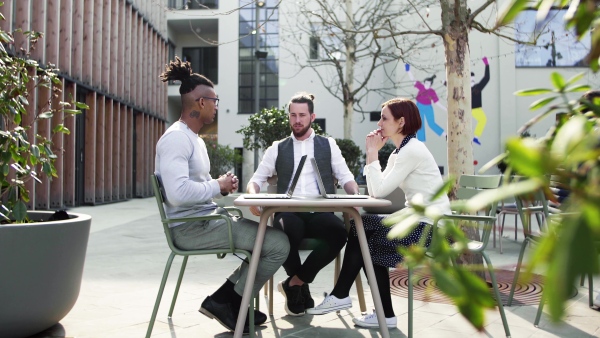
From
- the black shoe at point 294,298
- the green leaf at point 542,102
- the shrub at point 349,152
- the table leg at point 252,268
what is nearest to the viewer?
the green leaf at point 542,102

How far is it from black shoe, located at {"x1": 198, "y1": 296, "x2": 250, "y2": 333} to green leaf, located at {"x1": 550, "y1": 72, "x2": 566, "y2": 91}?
116 inches

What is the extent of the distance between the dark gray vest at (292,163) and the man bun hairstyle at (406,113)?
33.0 inches

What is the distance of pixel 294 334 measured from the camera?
11.2 feet

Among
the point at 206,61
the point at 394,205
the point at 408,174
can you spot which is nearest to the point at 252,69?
the point at 206,61

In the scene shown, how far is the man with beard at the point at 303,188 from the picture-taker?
386cm

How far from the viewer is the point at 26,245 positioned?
2.87 meters

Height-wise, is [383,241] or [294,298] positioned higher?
[383,241]

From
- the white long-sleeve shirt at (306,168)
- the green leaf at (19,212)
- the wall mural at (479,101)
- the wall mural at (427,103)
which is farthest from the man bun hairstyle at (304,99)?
the wall mural at (479,101)

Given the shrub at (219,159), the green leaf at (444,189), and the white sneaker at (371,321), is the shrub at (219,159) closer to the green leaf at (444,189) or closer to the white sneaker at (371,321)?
the white sneaker at (371,321)

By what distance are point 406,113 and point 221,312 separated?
1.74 m

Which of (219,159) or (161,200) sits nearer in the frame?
(161,200)

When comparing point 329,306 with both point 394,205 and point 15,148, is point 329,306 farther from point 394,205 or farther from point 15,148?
point 15,148

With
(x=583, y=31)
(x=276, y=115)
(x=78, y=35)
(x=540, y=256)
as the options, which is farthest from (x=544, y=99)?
(x=78, y=35)

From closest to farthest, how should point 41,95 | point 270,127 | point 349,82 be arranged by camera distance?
point 270,127 → point 41,95 → point 349,82
